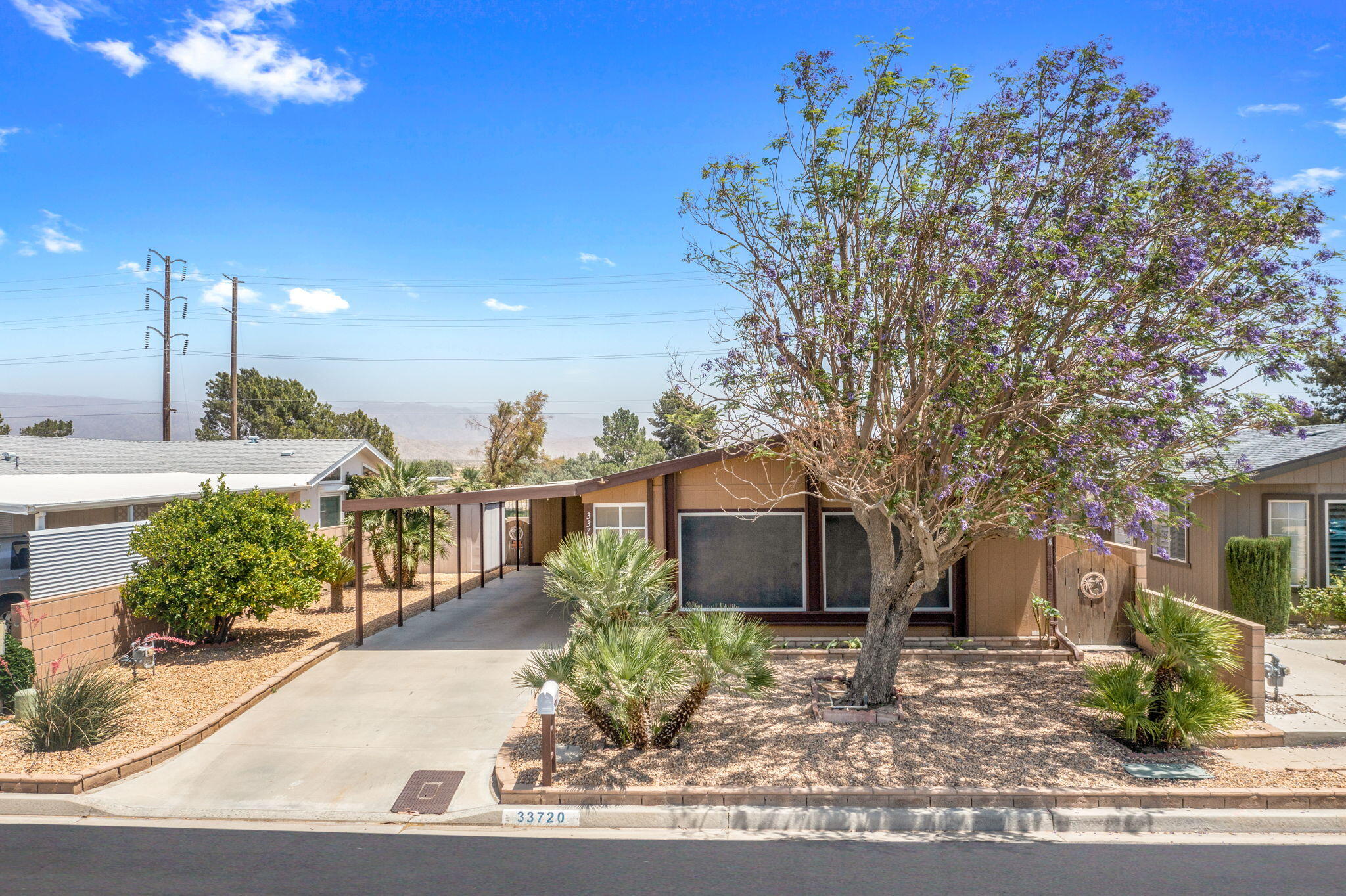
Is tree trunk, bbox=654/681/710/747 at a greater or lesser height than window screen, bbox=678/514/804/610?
lesser

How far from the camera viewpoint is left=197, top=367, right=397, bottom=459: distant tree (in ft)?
166

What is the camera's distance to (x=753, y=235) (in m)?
9.35

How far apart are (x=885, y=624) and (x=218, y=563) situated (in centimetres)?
914

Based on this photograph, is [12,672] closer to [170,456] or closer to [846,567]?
[846,567]

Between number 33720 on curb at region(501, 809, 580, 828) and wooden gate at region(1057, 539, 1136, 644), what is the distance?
7788 mm

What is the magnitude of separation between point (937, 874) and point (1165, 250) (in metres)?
6.14

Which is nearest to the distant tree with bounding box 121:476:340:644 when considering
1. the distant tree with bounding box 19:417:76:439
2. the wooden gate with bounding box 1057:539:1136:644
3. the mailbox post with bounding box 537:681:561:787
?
the mailbox post with bounding box 537:681:561:787

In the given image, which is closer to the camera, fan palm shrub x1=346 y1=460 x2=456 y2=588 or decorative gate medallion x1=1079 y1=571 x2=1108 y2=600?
decorative gate medallion x1=1079 y1=571 x2=1108 y2=600

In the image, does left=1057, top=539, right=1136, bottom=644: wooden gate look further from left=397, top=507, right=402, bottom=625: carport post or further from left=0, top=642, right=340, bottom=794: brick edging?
left=0, top=642, right=340, bottom=794: brick edging

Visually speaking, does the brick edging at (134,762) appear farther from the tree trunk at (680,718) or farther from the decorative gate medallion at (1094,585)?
the decorative gate medallion at (1094,585)

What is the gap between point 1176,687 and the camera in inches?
323

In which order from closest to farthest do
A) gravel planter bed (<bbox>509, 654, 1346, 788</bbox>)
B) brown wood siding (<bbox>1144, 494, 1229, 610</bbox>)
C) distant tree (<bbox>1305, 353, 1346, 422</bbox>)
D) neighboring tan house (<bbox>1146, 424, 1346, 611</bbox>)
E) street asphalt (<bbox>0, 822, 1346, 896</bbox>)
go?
1. street asphalt (<bbox>0, 822, 1346, 896</bbox>)
2. gravel planter bed (<bbox>509, 654, 1346, 788</bbox>)
3. neighboring tan house (<bbox>1146, 424, 1346, 611</bbox>)
4. brown wood siding (<bbox>1144, 494, 1229, 610</bbox>)
5. distant tree (<bbox>1305, 353, 1346, 422</bbox>)

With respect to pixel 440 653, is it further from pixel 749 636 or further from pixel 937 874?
pixel 937 874

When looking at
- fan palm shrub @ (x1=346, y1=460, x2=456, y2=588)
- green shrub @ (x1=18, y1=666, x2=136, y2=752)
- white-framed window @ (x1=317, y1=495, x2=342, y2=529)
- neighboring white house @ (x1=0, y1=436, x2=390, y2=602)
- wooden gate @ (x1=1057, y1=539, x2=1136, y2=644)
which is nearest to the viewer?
green shrub @ (x1=18, y1=666, x2=136, y2=752)
